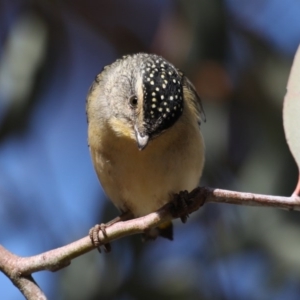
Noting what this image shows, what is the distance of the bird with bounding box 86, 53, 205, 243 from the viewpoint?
6.98ft

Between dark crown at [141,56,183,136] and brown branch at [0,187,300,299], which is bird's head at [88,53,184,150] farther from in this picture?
brown branch at [0,187,300,299]

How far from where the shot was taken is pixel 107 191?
2547 millimetres

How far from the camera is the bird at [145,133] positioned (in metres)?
2.13

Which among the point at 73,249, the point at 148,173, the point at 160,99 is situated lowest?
the point at 73,249

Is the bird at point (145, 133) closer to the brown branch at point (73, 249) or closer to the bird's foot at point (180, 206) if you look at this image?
the bird's foot at point (180, 206)

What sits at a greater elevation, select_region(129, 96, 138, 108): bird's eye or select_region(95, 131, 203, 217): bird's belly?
select_region(129, 96, 138, 108): bird's eye

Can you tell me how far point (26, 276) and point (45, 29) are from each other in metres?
1.97

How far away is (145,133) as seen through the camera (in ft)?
6.84

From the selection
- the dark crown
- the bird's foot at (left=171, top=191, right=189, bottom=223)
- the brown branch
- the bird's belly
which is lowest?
the brown branch

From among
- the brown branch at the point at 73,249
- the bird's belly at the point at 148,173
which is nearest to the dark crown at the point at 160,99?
the bird's belly at the point at 148,173

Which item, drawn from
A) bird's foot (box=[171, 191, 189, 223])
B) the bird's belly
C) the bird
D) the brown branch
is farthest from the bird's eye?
the brown branch

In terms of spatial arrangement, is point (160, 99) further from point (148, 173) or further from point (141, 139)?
point (148, 173)

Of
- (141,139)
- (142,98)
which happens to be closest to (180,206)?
(141,139)

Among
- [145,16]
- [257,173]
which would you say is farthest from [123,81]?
[145,16]
